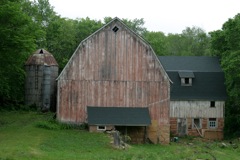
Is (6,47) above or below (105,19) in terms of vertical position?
below

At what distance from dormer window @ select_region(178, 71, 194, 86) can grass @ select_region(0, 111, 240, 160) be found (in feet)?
25.1

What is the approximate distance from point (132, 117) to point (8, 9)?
12629 millimetres

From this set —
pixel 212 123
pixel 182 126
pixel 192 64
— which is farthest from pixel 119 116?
pixel 192 64

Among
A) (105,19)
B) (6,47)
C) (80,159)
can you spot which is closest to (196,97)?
(6,47)

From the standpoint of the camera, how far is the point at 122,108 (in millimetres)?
35312

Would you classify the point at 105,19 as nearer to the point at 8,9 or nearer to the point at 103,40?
the point at 103,40

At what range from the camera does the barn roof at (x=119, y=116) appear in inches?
1316

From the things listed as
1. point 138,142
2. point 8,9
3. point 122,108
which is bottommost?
point 138,142

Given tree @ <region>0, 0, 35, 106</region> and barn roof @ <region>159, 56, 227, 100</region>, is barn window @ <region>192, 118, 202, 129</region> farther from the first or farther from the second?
tree @ <region>0, 0, 35, 106</region>

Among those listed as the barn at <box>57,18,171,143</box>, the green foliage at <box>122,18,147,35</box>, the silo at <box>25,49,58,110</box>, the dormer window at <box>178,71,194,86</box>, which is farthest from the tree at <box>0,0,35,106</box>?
the green foliage at <box>122,18,147,35</box>

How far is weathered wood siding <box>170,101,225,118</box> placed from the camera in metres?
42.9

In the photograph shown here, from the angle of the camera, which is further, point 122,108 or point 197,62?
point 197,62

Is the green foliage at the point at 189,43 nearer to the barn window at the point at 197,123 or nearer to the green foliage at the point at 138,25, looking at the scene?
the green foliage at the point at 138,25

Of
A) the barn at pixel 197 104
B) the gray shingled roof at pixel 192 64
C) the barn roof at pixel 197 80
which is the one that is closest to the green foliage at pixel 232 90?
the barn at pixel 197 104
